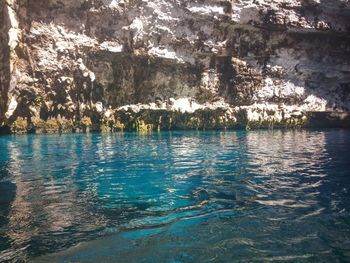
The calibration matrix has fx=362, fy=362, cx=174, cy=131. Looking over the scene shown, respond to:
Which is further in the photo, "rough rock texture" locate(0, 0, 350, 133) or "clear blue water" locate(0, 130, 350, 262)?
"rough rock texture" locate(0, 0, 350, 133)

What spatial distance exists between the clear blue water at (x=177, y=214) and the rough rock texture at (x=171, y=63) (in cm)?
3389

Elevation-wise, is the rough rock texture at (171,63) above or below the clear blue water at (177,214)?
above

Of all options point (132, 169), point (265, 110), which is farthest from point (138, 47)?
point (132, 169)

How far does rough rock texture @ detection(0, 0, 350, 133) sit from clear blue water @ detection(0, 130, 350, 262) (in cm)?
3389

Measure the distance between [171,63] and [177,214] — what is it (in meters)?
44.2

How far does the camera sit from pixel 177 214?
857 cm

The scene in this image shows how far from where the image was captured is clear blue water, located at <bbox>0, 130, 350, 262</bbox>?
6293mm

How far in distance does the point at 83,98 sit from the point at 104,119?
4.02m

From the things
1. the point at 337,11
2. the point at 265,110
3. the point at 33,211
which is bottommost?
the point at 33,211

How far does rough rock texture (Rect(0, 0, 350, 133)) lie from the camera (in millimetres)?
47031

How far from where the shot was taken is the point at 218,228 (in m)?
7.43

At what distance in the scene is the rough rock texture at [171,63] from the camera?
47031 millimetres

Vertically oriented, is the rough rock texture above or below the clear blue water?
above

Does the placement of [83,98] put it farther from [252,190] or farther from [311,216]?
[311,216]
